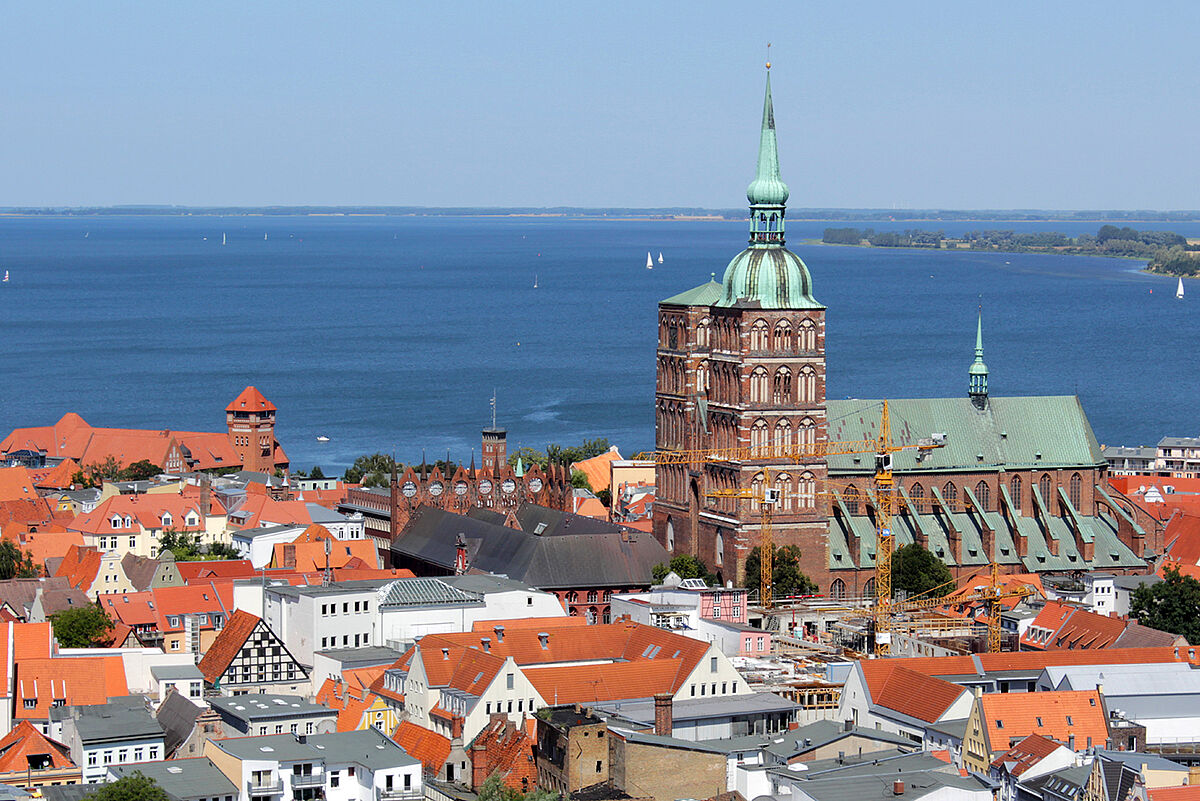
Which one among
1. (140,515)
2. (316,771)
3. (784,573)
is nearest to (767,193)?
(784,573)

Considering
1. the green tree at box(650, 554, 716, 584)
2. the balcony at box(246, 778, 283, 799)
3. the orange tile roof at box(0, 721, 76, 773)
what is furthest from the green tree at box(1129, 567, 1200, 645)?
the orange tile roof at box(0, 721, 76, 773)

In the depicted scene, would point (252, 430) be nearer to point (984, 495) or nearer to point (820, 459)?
point (820, 459)

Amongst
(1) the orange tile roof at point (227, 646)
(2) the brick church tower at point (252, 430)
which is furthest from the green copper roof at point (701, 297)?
(2) the brick church tower at point (252, 430)

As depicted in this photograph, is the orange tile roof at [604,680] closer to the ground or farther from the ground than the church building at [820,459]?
closer to the ground

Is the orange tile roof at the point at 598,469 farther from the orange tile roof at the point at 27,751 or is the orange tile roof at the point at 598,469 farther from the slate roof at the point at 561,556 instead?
the orange tile roof at the point at 27,751

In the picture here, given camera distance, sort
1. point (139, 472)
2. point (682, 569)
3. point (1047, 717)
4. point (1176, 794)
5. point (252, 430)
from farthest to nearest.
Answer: point (252, 430), point (139, 472), point (682, 569), point (1047, 717), point (1176, 794)
